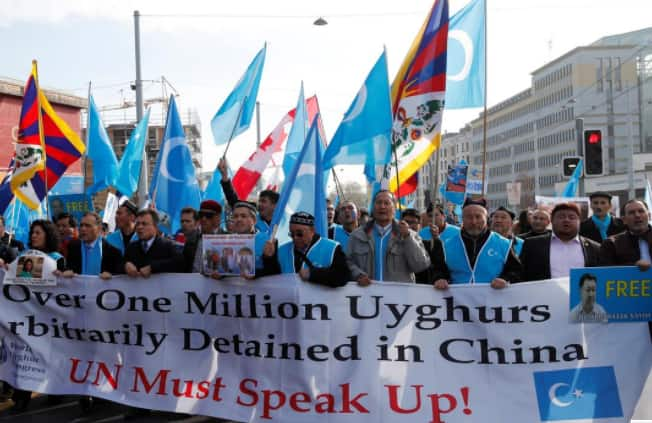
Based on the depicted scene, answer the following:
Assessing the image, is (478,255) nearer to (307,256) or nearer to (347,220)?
(307,256)

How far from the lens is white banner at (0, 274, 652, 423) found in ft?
18.1

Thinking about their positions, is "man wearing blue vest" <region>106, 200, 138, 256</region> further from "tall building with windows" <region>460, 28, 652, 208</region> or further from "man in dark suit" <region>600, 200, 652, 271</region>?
"tall building with windows" <region>460, 28, 652, 208</region>

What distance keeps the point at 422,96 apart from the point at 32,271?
359 cm

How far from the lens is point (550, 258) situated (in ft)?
20.1

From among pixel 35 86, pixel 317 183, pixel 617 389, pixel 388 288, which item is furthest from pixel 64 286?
pixel 617 389

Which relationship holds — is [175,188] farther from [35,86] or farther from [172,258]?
[172,258]

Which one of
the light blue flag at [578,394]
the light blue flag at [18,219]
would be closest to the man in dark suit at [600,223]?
the light blue flag at [578,394]

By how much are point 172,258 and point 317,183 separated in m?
1.36

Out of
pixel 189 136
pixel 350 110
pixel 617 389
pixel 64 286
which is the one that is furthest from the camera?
pixel 189 136

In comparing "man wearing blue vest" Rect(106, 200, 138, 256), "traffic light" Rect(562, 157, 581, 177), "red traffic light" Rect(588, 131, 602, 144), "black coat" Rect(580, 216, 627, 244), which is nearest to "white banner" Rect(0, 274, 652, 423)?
"man wearing blue vest" Rect(106, 200, 138, 256)

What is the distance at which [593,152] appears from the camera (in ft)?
48.9

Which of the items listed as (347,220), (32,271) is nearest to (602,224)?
(347,220)

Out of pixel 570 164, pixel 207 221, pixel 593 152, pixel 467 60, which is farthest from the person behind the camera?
pixel 570 164

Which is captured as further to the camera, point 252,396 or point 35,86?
point 35,86
